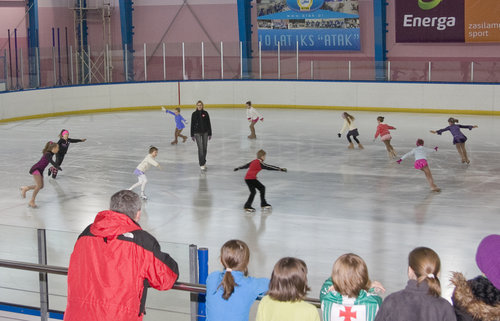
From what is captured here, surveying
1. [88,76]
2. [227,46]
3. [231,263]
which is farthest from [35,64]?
[231,263]

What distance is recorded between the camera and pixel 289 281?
13.4 feet

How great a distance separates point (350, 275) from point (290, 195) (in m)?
10.8

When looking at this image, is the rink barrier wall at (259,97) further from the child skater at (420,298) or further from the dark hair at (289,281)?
the child skater at (420,298)

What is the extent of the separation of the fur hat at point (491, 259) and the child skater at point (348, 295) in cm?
71

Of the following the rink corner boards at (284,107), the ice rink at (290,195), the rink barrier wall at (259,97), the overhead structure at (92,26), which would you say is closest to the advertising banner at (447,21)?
the rink barrier wall at (259,97)

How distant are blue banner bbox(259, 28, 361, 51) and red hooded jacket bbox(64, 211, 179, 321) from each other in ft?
97.6

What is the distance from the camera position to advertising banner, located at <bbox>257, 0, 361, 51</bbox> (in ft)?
109

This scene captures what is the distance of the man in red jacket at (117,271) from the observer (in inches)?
173

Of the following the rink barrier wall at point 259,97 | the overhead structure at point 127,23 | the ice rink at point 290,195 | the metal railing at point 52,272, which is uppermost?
the overhead structure at point 127,23

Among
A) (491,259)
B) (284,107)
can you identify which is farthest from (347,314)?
(284,107)

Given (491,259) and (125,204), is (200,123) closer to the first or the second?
(125,204)

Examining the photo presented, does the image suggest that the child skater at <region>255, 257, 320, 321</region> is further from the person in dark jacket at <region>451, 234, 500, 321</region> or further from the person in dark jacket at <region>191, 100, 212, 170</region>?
the person in dark jacket at <region>191, 100, 212, 170</region>

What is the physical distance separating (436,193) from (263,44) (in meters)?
20.9

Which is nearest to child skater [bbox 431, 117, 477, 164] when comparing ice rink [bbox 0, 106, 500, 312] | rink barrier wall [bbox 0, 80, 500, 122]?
ice rink [bbox 0, 106, 500, 312]
